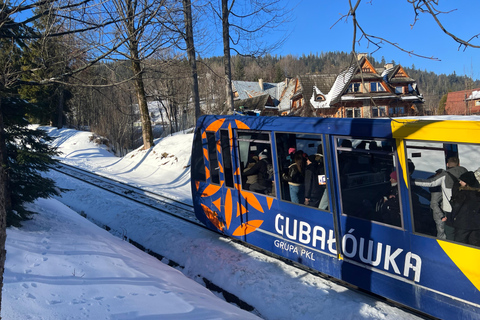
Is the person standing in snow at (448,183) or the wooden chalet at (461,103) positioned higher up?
the wooden chalet at (461,103)

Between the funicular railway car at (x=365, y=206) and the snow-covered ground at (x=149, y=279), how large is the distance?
1.31 ft

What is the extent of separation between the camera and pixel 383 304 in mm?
5441

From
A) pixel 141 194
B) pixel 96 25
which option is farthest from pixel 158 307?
pixel 141 194

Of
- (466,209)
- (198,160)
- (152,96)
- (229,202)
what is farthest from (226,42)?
(466,209)

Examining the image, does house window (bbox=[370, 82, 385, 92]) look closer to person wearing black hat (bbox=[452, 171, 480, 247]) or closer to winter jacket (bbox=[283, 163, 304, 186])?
winter jacket (bbox=[283, 163, 304, 186])

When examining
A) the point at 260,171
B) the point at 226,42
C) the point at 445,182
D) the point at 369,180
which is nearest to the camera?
the point at 445,182

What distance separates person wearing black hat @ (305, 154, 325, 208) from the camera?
20.1ft

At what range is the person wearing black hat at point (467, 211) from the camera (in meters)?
4.23

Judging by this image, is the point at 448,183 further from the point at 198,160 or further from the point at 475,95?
the point at 475,95

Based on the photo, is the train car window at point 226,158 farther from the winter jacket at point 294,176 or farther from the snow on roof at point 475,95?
the snow on roof at point 475,95

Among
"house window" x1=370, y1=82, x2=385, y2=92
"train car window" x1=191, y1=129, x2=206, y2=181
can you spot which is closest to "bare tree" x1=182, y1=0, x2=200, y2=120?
"train car window" x1=191, y1=129, x2=206, y2=181

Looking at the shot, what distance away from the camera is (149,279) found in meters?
5.64

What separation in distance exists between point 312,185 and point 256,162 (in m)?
1.46

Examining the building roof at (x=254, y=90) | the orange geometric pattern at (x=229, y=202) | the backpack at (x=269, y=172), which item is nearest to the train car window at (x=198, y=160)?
the orange geometric pattern at (x=229, y=202)
